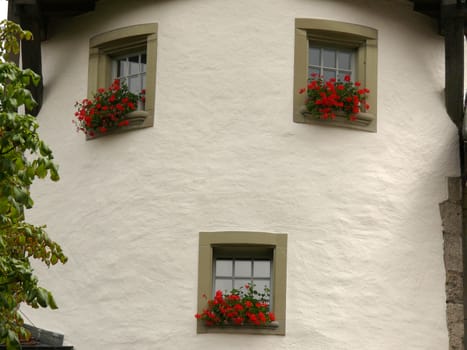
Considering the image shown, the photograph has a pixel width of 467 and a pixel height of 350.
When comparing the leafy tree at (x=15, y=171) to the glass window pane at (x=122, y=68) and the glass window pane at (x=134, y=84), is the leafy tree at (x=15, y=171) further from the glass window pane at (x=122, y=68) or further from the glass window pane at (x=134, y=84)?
the glass window pane at (x=122, y=68)

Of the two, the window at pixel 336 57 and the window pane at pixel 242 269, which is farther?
the window at pixel 336 57

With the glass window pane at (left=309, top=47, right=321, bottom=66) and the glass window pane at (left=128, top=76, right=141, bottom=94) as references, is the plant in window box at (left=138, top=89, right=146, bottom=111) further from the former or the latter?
the glass window pane at (left=309, top=47, right=321, bottom=66)

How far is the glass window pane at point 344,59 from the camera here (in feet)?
45.6

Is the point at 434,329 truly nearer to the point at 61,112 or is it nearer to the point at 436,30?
the point at 436,30

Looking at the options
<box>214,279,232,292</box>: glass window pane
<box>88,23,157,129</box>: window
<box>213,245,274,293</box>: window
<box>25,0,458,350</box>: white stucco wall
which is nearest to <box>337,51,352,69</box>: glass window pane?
<box>25,0,458,350</box>: white stucco wall

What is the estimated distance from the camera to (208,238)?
13.0 meters

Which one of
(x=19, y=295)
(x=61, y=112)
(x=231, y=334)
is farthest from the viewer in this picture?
(x=61, y=112)

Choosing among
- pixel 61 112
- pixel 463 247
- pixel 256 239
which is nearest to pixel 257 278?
pixel 256 239

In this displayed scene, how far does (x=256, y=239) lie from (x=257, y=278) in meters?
0.52

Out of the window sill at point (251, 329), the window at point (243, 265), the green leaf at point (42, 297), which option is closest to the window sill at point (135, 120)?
the window at point (243, 265)

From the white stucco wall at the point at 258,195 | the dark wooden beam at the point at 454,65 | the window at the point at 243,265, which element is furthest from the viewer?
the dark wooden beam at the point at 454,65

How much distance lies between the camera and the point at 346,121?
13.4 meters

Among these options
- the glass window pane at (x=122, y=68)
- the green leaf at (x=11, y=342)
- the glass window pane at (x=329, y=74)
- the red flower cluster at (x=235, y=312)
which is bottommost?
the green leaf at (x=11, y=342)

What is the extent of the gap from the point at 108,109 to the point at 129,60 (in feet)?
2.88
